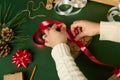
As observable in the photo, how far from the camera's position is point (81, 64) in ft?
3.27

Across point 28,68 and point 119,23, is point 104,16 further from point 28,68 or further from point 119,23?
point 28,68

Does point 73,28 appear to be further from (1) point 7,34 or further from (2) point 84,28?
(1) point 7,34

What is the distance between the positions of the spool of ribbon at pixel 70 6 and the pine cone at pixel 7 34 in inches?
6.5

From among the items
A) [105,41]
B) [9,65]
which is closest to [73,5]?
[105,41]

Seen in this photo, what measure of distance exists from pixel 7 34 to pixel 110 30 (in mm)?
318

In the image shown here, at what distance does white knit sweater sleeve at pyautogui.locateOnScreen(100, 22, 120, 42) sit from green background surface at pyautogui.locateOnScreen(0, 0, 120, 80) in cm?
3

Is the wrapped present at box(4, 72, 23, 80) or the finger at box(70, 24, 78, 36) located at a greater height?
the finger at box(70, 24, 78, 36)

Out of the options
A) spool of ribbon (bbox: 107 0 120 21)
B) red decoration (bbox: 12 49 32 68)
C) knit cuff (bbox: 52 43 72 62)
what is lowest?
red decoration (bbox: 12 49 32 68)

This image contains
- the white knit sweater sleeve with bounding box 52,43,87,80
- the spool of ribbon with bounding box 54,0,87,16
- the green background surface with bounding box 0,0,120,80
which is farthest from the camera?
the spool of ribbon with bounding box 54,0,87,16

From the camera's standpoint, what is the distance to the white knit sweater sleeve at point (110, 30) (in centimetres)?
100

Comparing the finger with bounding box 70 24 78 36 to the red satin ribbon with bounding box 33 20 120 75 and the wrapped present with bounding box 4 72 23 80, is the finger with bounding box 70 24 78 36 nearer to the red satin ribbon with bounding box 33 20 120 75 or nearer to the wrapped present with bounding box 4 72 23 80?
the red satin ribbon with bounding box 33 20 120 75

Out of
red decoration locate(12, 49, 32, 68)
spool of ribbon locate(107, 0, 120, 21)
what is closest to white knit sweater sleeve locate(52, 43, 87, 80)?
red decoration locate(12, 49, 32, 68)

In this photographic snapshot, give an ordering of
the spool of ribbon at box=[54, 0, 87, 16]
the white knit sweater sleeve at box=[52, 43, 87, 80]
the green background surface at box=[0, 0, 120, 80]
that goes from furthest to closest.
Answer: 1. the spool of ribbon at box=[54, 0, 87, 16]
2. the green background surface at box=[0, 0, 120, 80]
3. the white knit sweater sleeve at box=[52, 43, 87, 80]

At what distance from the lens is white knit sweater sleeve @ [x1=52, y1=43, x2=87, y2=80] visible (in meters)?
0.87
